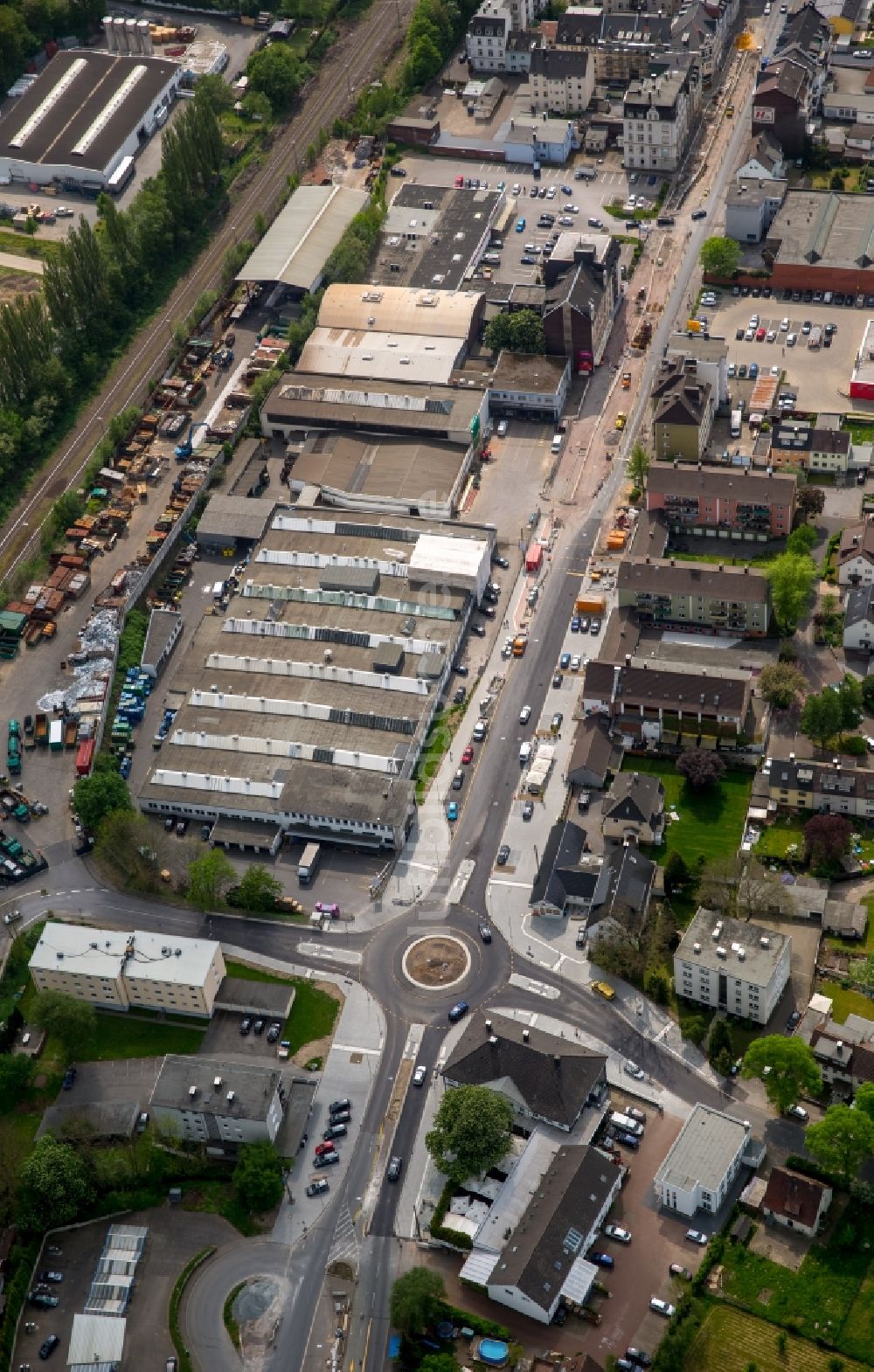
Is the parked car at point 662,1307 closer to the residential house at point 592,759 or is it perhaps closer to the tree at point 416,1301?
the tree at point 416,1301

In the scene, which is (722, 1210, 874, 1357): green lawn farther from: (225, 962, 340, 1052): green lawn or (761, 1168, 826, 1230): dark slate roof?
(225, 962, 340, 1052): green lawn

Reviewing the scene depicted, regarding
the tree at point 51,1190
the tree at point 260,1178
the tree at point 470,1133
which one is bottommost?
the tree at point 51,1190

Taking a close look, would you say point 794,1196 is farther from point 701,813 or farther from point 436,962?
point 701,813

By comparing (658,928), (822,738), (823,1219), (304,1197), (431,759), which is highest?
(822,738)

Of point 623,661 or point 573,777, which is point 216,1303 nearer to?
point 573,777

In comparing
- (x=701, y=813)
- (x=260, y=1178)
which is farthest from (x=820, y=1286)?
(x=701, y=813)

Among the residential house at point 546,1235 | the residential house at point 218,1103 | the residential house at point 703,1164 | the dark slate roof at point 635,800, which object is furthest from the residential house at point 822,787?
the residential house at point 218,1103

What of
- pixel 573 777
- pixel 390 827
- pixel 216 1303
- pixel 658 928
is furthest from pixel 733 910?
pixel 216 1303
